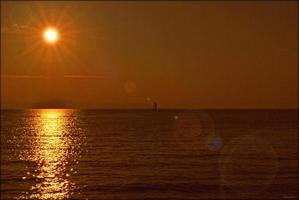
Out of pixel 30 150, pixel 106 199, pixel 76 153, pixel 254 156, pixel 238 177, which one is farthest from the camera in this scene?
pixel 30 150

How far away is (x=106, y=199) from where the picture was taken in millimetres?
44688

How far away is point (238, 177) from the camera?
59.4 meters

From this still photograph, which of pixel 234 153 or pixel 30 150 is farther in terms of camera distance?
pixel 30 150

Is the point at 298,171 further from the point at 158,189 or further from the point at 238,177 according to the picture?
the point at 158,189

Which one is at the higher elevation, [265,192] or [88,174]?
[88,174]

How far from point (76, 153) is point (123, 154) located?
8.72 meters

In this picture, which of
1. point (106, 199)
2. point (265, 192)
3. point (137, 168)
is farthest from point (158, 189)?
point (137, 168)

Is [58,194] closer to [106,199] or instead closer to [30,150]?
[106,199]

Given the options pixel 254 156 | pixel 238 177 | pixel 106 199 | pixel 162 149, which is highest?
pixel 162 149

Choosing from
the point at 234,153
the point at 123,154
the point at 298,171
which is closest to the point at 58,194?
the point at 298,171

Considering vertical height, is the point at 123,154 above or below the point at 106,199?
above

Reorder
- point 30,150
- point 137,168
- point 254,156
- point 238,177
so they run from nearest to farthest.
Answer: point 238,177, point 137,168, point 254,156, point 30,150

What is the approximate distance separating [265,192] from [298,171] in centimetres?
1655

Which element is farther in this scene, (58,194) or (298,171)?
(298,171)
